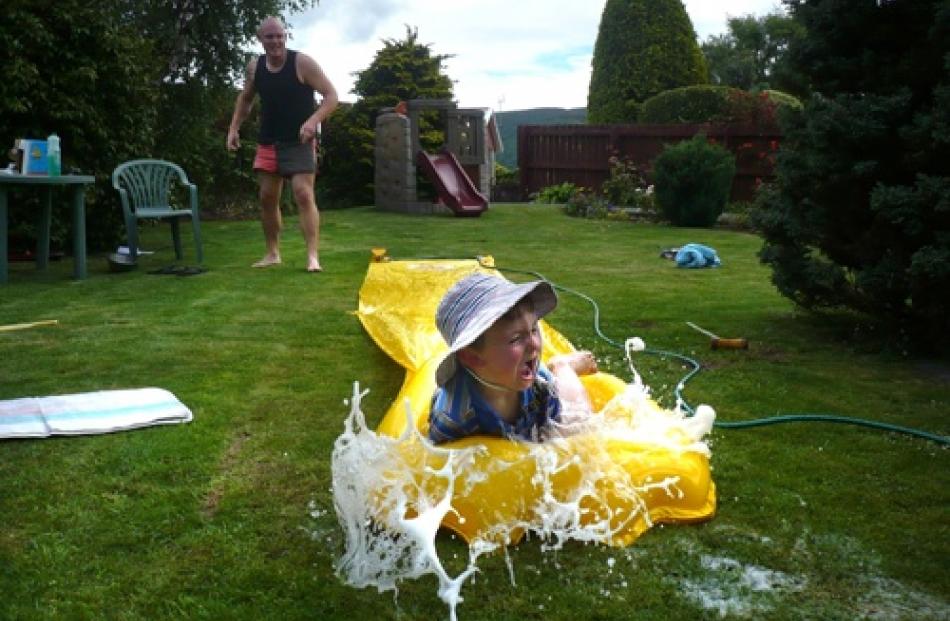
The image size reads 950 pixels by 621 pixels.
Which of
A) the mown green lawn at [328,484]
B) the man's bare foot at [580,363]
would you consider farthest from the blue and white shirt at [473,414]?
the man's bare foot at [580,363]

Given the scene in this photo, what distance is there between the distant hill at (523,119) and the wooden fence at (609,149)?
34.7 feet

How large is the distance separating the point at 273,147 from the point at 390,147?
316 inches

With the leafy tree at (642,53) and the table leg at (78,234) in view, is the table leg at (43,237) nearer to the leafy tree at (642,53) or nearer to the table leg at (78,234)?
the table leg at (78,234)

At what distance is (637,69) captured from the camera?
65.0 ft

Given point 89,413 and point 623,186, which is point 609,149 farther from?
point 89,413

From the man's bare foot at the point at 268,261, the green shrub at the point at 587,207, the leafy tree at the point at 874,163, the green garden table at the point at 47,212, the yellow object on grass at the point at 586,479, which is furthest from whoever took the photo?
the green shrub at the point at 587,207

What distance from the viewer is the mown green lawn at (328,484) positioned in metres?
2.37

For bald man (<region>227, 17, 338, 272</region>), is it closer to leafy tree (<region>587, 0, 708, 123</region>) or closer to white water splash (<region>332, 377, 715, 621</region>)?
white water splash (<region>332, 377, 715, 621</region>)

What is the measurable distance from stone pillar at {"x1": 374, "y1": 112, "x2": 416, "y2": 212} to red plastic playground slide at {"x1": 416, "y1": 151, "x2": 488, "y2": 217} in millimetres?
259

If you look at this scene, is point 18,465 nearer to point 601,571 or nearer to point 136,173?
point 601,571

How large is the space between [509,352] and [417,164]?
13.6 meters

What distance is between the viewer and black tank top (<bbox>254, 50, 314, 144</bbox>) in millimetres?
8023

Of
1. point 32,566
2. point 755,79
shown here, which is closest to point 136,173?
point 32,566

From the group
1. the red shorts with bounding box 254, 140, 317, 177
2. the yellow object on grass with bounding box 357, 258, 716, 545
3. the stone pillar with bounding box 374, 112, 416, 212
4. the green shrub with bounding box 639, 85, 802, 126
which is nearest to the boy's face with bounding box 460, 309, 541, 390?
the yellow object on grass with bounding box 357, 258, 716, 545
